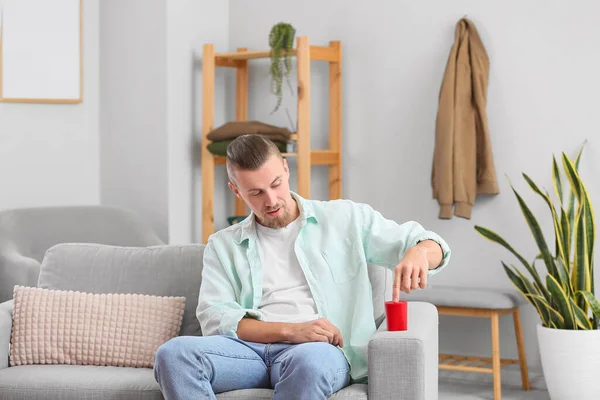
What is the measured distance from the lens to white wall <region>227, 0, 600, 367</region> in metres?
4.35

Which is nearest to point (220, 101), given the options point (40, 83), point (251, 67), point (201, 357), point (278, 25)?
point (251, 67)

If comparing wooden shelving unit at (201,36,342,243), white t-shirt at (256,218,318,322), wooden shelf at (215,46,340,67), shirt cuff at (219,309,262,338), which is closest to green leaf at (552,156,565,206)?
wooden shelving unit at (201,36,342,243)

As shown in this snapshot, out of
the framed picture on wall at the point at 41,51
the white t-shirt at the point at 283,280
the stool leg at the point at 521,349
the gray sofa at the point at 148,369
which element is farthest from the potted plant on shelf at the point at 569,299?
the framed picture on wall at the point at 41,51

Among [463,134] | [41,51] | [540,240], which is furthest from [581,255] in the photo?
[41,51]

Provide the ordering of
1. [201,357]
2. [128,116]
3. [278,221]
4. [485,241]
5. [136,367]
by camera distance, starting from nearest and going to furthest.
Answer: [201,357]
[278,221]
[136,367]
[485,241]
[128,116]

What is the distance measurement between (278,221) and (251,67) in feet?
8.37

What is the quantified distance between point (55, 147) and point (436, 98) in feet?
6.51

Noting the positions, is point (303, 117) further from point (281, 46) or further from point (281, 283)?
point (281, 283)

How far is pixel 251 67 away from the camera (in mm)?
5113

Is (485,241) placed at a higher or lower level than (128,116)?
lower

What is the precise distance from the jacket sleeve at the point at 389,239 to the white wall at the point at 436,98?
75.4 inches

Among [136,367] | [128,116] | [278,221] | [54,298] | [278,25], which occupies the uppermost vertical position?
[278,25]

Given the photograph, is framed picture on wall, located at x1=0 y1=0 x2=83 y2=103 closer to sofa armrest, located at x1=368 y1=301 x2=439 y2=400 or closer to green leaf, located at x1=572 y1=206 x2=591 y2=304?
green leaf, located at x1=572 y1=206 x2=591 y2=304

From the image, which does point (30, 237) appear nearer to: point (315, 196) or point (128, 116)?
point (128, 116)
